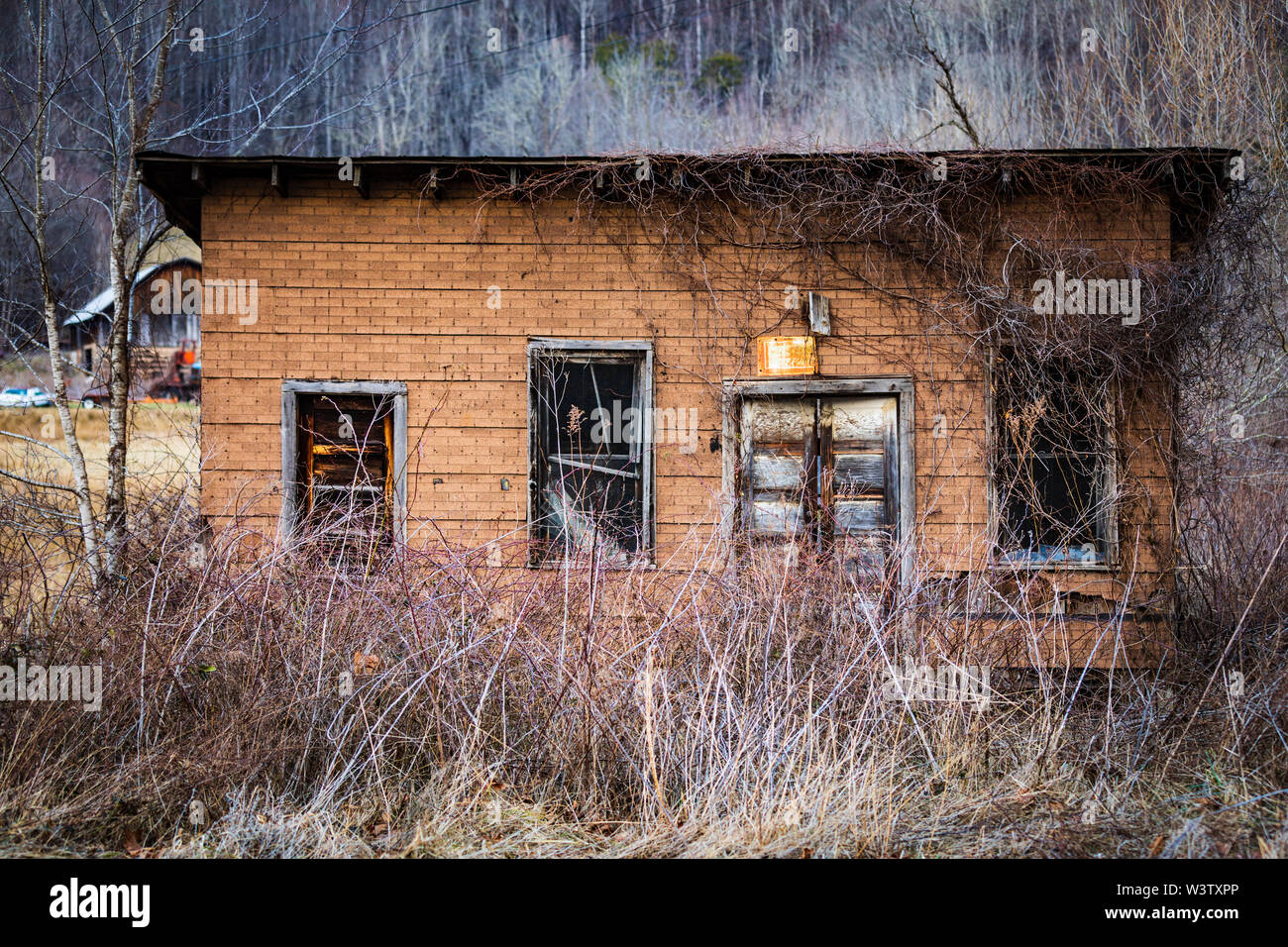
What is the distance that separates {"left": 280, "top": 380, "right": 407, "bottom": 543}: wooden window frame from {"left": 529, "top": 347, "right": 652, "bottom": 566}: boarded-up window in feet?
3.74

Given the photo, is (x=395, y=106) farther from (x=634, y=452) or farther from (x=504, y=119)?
(x=634, y=452)

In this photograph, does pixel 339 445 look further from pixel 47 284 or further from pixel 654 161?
pixel 654 161

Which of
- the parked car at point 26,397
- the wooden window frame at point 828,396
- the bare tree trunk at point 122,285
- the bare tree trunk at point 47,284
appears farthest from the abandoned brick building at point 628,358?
the parked car at point 26,397

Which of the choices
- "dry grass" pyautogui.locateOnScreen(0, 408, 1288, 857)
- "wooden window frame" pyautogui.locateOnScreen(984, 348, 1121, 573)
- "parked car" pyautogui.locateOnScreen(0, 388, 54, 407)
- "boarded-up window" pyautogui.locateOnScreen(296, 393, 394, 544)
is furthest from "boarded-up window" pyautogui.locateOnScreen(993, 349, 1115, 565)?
"parked car" pyautogui.locateOnScreen(0, 388, 54, 407)

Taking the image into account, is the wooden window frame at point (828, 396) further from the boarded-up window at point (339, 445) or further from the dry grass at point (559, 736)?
the boarded-up window at point (339, 445)

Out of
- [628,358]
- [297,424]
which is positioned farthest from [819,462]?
[297,424]

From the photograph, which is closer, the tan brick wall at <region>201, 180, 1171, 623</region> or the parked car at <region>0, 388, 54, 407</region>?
the tan brick wall at <region>201, 180, 1171, 623</region>

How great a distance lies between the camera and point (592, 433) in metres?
7.23

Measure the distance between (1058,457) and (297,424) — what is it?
669cm

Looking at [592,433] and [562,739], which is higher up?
[592,433]

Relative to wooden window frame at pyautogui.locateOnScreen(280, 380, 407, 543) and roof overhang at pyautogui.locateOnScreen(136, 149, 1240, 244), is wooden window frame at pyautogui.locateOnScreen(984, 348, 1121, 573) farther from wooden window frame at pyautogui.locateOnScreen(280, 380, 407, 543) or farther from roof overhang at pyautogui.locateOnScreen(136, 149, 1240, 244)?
wooden window frame at pyautogui.locateOnScreen(280, 380, 407, 543)

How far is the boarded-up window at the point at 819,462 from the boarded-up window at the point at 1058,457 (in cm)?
94

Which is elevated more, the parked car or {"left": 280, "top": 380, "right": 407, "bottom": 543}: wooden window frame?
the parked car

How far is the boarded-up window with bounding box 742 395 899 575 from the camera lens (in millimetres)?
7090
